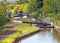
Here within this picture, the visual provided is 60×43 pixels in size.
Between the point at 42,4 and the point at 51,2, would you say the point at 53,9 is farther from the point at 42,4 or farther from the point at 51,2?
the point at 42,4

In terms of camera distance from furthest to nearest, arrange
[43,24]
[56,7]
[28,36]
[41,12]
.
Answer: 1. [41,12]
2. [56,7]
3. [43,24]
4. [28,36]

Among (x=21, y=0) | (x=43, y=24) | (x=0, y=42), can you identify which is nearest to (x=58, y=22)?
(x=43, y=24)

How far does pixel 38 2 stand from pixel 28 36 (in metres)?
27.0

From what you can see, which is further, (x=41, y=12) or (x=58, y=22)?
(x=41, y=12)

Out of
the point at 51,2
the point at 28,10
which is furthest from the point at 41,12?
Answer: the point at 28,10

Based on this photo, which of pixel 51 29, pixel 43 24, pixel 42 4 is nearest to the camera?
pixel 51 29

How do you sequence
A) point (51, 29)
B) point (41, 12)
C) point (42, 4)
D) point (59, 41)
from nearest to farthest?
point (59, 41)
point (51, 29)
point (41, 12)
point (42, 4)

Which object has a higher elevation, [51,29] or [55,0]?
[55,0]

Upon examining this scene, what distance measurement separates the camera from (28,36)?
2709 cm

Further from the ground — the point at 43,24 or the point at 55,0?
the point at 55,0

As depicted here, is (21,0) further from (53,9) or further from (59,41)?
(59,41)

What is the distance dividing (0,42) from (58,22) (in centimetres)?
1677

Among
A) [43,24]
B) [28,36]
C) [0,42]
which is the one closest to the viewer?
[0,42]

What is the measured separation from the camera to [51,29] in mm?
33906
